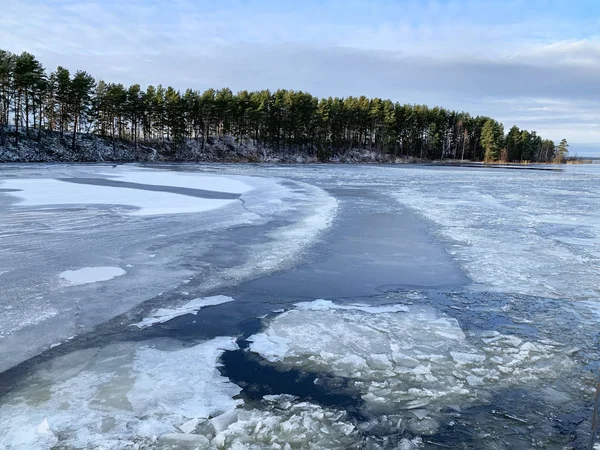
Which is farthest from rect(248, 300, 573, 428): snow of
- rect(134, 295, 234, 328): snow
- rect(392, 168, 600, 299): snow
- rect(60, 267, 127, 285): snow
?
rect(60, 267, 127, 285): snow

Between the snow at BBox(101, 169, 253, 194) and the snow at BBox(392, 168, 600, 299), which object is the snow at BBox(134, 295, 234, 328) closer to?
the snow at BBox(392, 168, 600, 299)

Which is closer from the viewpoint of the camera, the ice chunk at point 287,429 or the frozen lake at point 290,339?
the ice chunk at point 287,429

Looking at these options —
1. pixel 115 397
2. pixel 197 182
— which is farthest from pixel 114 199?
pixel 115 397

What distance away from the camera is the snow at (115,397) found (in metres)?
2.70

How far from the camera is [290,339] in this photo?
4.24 metres

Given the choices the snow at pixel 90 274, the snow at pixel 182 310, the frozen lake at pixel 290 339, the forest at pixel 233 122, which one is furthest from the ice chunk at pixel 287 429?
the forest at pixel 233 122

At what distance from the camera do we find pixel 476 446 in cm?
272

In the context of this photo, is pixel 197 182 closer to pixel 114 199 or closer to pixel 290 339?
pixel 114 199

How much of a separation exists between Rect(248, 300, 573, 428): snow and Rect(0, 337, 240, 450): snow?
0.74 m

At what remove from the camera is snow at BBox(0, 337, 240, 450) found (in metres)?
2.70

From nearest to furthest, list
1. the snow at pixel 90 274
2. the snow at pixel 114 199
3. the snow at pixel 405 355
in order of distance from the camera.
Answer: the snow at pixel 405 355 → the snow at pixel 90 274 → the snow at pixel 114 199

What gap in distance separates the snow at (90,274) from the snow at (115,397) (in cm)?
212

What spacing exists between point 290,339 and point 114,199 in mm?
10774

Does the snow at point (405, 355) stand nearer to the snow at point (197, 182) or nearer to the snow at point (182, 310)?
the snow at point (182, 310)
